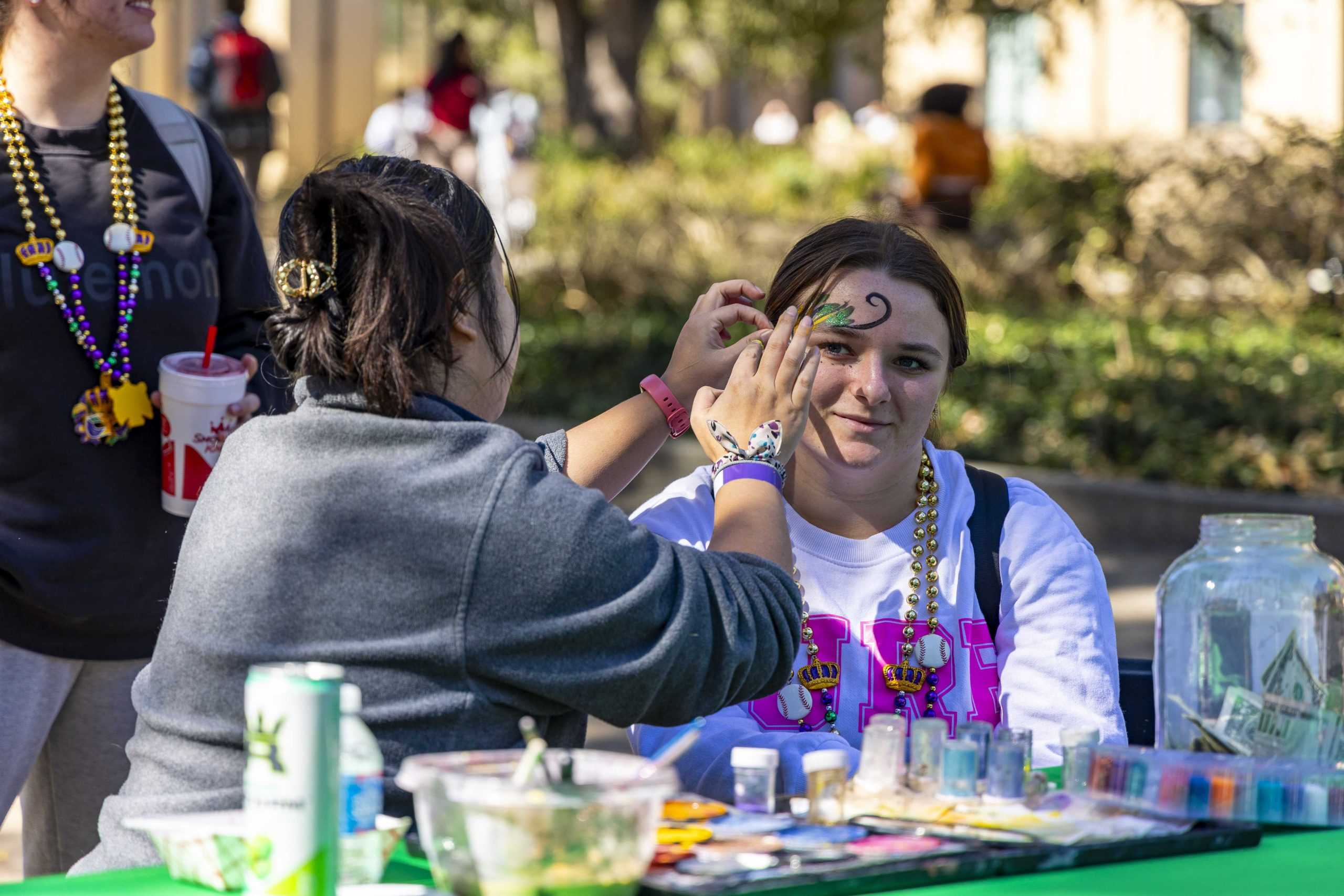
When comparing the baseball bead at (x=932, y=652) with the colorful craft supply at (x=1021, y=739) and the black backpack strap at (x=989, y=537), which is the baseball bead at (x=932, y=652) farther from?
the colorful craft supply at (x=1021, y=739)

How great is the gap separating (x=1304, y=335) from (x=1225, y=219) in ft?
4.39

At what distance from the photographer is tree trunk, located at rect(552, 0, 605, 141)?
19.1 meters

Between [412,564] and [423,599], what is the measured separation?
0.04 metres

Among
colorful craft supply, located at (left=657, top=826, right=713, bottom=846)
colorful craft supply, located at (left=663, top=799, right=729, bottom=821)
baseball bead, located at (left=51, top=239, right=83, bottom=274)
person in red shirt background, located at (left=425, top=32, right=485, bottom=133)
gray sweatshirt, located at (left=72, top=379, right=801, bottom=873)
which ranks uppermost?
person in red shirt background, located at (left=425, top=32, right=485, bottom=133)

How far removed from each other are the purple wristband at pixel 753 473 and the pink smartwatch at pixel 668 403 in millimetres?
651

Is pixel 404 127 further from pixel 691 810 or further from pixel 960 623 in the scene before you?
pixel 691 810

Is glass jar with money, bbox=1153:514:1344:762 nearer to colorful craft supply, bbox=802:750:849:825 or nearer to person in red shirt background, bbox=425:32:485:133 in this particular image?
colorful craft supply, bbox=802:750:849:825

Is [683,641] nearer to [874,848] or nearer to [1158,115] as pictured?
[874,848]

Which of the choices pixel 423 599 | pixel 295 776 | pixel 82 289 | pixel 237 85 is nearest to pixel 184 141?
pixel 82 289

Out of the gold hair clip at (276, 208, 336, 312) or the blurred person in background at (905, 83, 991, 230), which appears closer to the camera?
the gold hair clip at (276, 208, 336, 312)

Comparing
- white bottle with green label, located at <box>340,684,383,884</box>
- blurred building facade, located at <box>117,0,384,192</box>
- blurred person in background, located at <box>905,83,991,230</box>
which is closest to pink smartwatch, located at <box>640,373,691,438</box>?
white bottle with green label, located at <box>340,684,383,884</box>

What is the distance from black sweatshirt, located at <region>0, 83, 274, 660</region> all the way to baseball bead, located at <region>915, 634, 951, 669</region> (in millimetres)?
1270

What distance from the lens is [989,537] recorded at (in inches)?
115

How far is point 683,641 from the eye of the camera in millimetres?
1986
